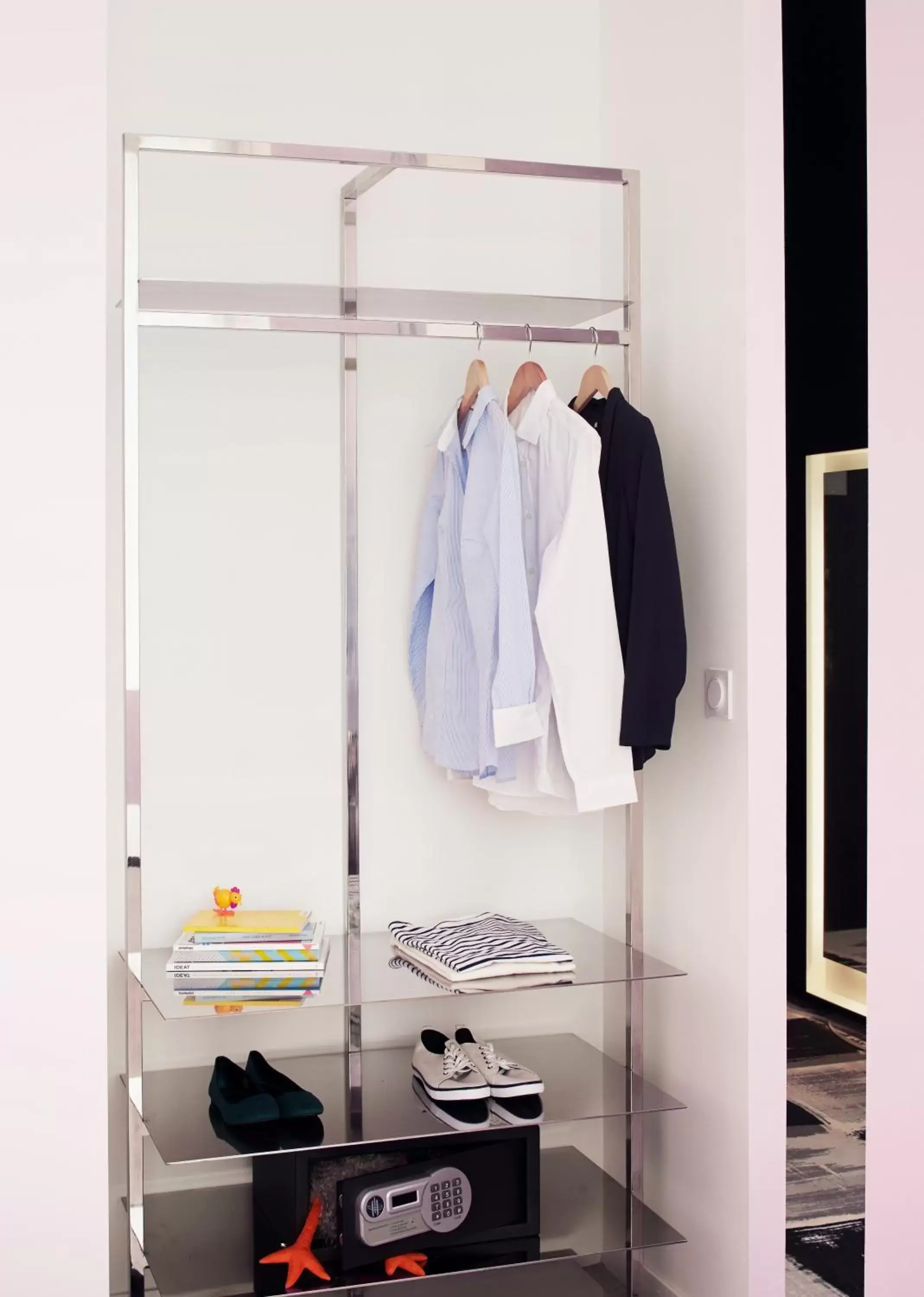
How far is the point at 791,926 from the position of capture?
16.4ft

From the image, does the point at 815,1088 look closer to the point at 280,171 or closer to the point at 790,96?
the point at 280,171

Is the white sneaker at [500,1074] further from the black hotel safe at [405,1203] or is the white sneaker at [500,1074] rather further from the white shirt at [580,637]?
the white shirt at [580,637]

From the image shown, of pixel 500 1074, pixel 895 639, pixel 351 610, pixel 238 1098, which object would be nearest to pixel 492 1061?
pixel 500 1074

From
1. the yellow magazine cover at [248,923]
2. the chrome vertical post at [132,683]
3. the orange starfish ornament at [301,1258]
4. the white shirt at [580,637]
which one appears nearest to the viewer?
the chrome vertical post at [132,683]

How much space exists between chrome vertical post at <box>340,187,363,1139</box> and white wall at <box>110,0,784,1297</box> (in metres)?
0.07

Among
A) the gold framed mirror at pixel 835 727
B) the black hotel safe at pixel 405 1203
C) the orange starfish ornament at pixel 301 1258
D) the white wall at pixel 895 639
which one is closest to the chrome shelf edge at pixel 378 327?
the white wall at pixel 895 639

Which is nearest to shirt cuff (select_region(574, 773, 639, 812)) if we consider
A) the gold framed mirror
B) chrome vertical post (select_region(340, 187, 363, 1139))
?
chrome vertical post (select_region(340, 187, 363, 1139))

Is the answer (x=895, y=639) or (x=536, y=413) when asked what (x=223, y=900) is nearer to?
(x=536, y=413)

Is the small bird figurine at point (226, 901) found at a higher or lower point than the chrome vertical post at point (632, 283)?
lower

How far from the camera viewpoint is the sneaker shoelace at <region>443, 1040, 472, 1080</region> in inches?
110

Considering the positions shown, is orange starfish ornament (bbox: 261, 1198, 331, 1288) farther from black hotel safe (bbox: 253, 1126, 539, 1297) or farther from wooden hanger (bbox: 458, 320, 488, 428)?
wooden hanger (bbox: 458, 320, 488, 428)

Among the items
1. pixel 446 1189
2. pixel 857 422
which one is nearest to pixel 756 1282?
pixel 446 1189

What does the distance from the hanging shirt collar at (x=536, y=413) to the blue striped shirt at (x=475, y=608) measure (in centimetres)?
5

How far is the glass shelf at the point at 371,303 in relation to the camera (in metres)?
2.76
